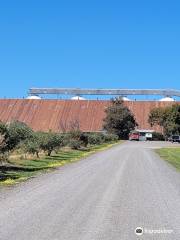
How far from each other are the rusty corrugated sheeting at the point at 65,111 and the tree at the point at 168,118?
14.3m

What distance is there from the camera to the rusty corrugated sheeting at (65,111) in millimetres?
142875

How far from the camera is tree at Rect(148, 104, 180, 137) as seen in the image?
11838 cm

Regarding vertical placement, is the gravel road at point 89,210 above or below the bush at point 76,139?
below

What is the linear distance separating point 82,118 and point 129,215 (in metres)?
134

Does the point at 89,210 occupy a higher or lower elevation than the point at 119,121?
lower

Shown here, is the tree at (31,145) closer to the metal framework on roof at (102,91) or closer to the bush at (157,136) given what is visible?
the bush at (157,136)

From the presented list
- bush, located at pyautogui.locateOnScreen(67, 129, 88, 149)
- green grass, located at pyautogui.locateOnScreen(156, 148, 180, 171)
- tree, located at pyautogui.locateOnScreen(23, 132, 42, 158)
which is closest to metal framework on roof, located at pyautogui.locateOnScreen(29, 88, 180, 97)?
bush, located at pyautogui.locateOnScreen(67, 129, 88, 149)

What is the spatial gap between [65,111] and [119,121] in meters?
28.1

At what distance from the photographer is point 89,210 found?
1344 cm

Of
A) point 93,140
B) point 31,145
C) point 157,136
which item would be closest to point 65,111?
point 157,136

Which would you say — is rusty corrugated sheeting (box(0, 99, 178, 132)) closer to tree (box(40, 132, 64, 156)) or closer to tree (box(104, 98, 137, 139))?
tree (box(104, 98, 137, 139))

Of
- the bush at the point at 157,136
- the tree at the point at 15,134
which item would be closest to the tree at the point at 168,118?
the bush at the point at 157,136

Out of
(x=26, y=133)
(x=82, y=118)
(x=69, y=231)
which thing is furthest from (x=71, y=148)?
(x=82, y=118)

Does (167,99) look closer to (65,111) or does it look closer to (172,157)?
(65,111)
